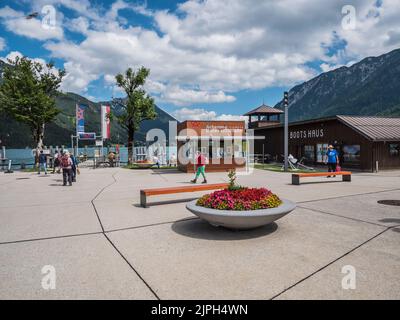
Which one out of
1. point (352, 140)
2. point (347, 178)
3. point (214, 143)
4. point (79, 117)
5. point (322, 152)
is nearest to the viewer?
point (347, 178)

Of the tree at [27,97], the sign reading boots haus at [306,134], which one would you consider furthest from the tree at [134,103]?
the sign reading boots haus at [306,134]

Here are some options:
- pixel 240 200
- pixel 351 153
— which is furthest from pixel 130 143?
pixel 240 200

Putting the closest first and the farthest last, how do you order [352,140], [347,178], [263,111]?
[347,178] → [352,140] → [263,111]

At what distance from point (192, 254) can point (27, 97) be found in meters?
29.1

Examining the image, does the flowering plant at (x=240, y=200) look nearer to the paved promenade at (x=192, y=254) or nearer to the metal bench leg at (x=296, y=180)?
the paved promenade at (x=192, y=254)

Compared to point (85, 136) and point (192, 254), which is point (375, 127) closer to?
point (192, 254)

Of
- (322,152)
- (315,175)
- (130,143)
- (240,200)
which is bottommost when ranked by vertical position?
(315,175)

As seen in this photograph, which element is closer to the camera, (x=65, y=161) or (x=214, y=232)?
(x=214, y=232)

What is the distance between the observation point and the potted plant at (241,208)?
235 inches

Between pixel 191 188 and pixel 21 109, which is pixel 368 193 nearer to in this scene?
pixel 191 188

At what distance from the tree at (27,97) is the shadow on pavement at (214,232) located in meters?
26.9

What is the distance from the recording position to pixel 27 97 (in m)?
28.0

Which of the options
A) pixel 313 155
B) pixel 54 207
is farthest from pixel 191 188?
pixel 313 155

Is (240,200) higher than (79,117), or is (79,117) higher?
(79,117)
